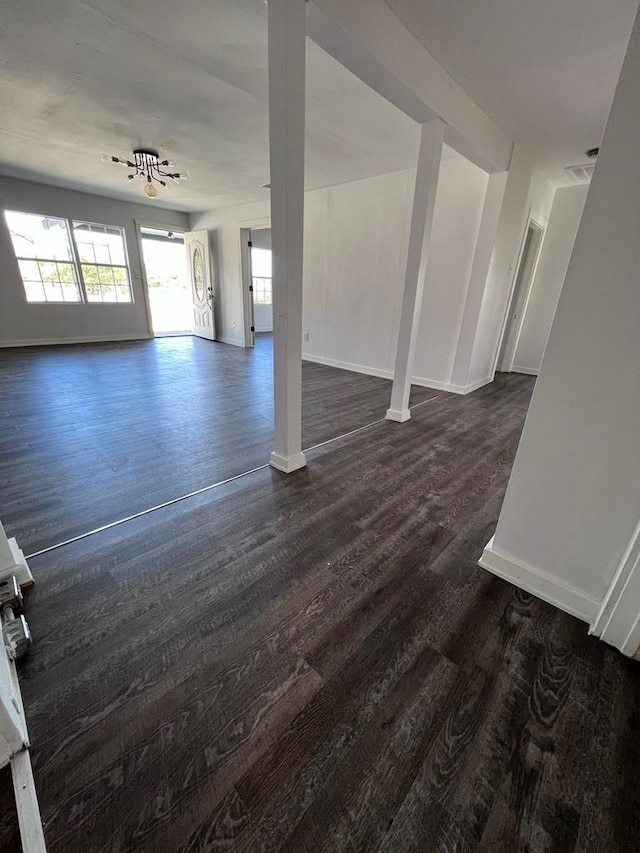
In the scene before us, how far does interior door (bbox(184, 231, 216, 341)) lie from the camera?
23.3 ft

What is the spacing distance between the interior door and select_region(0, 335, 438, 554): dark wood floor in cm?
222

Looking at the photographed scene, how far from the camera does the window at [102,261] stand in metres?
6.35

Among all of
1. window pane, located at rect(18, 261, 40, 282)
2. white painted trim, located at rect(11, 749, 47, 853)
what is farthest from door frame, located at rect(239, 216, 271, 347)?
white painted trim, located at rect(11, 749, 47, 853)

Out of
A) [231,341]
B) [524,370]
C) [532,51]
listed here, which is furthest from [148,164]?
[524,370]

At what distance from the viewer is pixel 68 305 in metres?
6.38

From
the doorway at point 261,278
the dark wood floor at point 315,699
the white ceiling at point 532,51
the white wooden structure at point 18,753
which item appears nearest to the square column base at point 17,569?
the dark wood floor at point 315,699

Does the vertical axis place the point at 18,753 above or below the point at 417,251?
below

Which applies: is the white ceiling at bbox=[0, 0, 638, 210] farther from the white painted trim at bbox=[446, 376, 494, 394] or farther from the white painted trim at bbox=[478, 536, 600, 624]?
the white painted trim at bbox=[478, 536, 600, 624]

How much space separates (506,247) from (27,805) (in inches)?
216

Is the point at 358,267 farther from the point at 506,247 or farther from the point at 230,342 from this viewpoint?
the point at 230,342

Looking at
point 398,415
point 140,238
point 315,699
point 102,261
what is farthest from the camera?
point 140,238

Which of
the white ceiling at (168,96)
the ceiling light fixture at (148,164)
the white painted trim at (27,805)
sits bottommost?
the white painted trim at (27,805)

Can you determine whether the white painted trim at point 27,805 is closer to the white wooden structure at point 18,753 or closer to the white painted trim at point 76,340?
the white wooden structure at point 18,753

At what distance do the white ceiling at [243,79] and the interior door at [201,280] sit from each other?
9.26 ft
